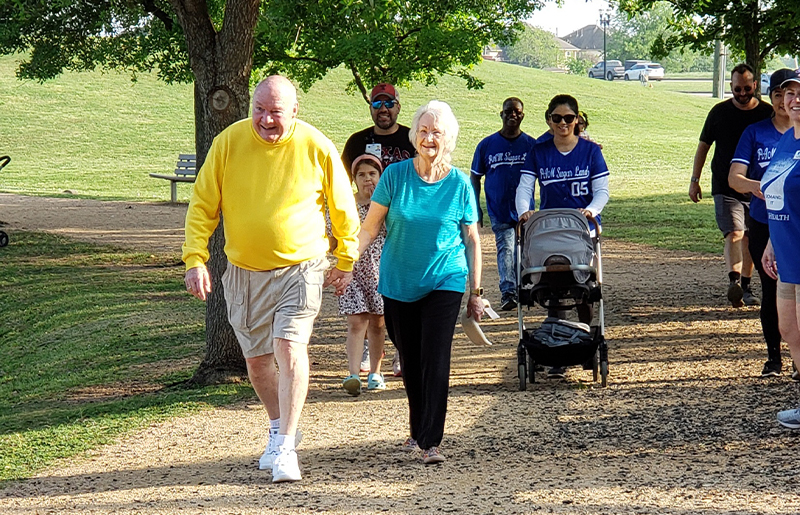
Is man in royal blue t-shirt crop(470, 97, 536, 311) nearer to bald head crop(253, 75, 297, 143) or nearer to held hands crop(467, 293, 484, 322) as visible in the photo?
held hands crop(467, 293, 484, 322)

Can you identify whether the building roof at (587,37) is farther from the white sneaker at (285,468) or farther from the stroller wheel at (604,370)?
the white sneaker at (285,468)

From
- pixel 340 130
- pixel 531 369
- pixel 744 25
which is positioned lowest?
pixel 531 369

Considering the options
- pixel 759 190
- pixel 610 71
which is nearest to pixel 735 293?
pixel 759 190

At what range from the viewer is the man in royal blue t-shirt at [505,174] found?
399 inches

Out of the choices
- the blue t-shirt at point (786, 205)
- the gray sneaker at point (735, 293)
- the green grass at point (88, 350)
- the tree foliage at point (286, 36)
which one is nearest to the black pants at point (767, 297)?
the blue t-shirt at point (786, 205)

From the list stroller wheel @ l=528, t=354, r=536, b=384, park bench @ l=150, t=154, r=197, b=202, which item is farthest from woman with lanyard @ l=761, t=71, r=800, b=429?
park bench @ l=150, t=154, r=197, b=202

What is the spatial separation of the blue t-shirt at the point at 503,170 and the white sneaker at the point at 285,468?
4995 mm

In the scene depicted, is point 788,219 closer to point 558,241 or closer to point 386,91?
point 558,241

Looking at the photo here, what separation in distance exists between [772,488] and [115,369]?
5.86 meters

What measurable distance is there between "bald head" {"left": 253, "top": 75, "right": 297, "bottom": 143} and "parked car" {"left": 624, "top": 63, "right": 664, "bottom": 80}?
82.4 meters

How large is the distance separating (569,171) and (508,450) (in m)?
2.47

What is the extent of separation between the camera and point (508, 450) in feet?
19.9

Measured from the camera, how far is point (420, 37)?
17141 mm

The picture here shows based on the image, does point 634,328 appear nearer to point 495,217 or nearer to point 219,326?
point 495,217
